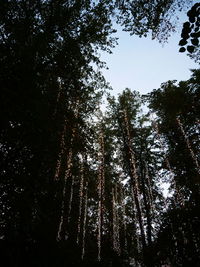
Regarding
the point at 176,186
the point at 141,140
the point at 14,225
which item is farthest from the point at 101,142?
the point at 14,225

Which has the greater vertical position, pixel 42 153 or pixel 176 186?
pixel 176 186

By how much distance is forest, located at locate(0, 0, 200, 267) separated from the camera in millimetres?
7418

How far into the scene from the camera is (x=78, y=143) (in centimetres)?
1244

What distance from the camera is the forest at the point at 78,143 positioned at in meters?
7.42

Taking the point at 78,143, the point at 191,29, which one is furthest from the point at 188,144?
the point at 191,29

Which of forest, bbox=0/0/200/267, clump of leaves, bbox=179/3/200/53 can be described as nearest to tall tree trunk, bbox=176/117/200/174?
forest, bbox=0/0/200/267

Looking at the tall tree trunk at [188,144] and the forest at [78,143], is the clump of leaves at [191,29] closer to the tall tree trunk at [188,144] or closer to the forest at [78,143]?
the forest at [78,143]

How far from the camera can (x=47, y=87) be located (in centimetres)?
1145

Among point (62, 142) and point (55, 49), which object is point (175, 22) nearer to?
point (55, 49)

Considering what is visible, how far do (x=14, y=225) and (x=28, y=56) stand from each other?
6053 mm

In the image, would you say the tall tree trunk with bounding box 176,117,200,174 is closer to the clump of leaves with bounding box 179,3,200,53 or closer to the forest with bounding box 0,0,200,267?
the forest with bounding box 0,0,200,267

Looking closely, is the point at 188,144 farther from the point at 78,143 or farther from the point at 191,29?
the point at 191,29

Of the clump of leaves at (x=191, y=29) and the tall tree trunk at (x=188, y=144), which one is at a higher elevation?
the tall tree trunk at (x=188, y=144)

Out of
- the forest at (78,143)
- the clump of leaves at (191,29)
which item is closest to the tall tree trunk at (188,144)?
the forest at (78,143)
